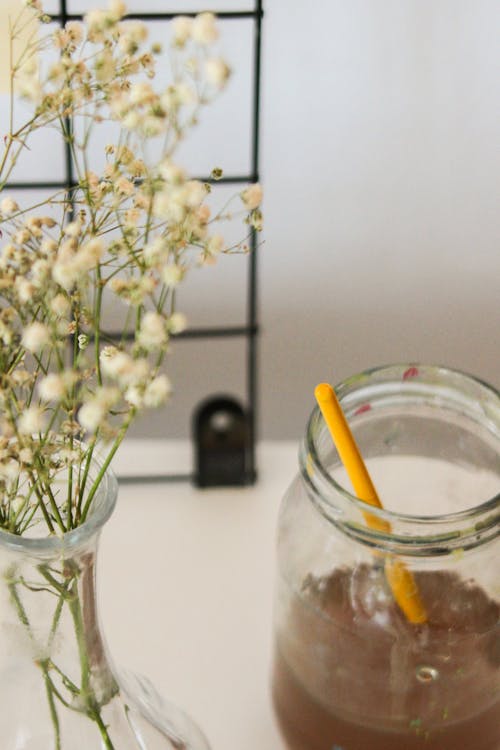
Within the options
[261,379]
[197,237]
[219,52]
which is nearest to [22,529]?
[197,237]

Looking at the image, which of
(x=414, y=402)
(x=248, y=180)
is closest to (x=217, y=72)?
(x=414, y=402)

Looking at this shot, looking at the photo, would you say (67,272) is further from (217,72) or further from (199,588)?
(199,588)

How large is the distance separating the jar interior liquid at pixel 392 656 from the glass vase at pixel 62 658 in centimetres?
Result: 9

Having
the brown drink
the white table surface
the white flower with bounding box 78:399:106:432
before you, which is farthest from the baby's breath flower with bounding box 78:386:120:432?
the white table surface

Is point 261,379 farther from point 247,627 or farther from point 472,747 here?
point 472,747

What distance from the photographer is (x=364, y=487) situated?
19.7 inches

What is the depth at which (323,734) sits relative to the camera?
556 millimetres

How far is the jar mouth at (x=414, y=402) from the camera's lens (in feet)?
1.50

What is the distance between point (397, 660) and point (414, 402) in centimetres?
14

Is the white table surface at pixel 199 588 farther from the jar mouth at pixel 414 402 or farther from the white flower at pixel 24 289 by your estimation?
the white flower at pixel 24 289

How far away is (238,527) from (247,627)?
3.3 inches

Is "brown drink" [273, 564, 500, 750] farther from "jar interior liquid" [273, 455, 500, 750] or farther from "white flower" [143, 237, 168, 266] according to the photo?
"white flower" [143, 237, 168, 266]

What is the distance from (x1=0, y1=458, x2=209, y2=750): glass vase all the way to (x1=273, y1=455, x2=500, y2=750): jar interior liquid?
0.09 meters

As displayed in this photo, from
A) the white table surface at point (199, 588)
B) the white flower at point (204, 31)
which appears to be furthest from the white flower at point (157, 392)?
the white table surface at point (199, 588)
